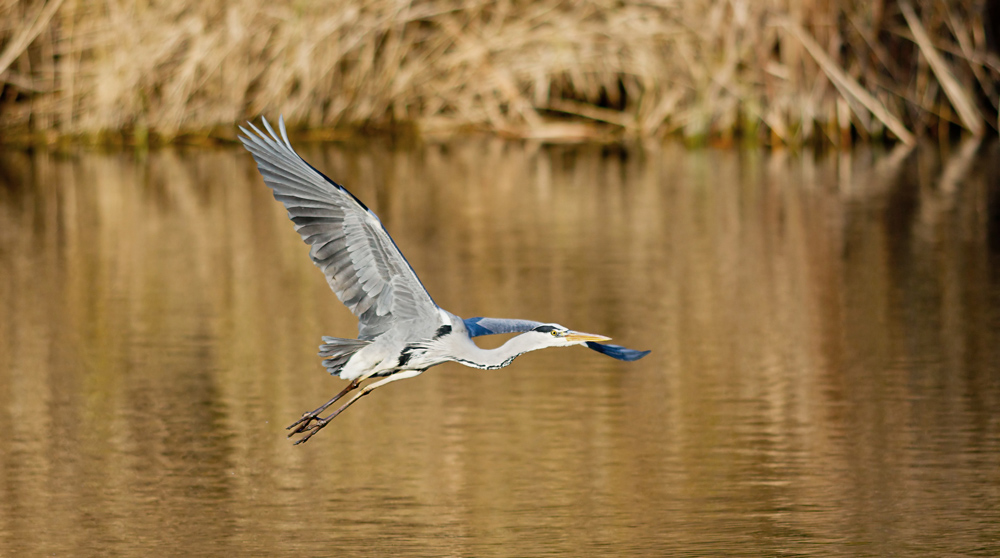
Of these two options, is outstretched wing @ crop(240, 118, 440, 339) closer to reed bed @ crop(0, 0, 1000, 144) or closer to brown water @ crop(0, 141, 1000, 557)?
brown water @ crop(0, 141, 1000, 557)

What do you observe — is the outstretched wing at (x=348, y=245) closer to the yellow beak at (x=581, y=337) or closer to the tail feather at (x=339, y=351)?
the tail feather at (x=339, y=351)

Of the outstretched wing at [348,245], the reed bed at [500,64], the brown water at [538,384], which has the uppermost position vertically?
the reed bed at [500,64]

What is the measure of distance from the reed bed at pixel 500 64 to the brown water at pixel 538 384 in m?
2.78

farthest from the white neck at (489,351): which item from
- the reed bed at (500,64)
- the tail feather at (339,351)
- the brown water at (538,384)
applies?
the reed bed at (500,64)

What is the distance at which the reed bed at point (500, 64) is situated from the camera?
17484mm

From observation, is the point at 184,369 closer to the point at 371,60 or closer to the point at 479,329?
the point at 479,329

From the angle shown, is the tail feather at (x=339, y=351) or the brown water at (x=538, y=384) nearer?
the tail feather at (x=339, y=351)

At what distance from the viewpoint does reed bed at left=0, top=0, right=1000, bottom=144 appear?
1748 cm

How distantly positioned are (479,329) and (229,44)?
13.1m

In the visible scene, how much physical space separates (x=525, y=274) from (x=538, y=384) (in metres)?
2.99

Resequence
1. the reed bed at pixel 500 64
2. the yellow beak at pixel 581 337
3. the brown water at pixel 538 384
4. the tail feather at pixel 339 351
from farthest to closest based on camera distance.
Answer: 1. the reed bed at pixel 500 64
2. the brown water at pixel 538 384
3. the tail feather at pixel 339 351
4. the yellow beak at pixel 581 337

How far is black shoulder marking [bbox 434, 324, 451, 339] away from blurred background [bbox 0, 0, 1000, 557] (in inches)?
36.1

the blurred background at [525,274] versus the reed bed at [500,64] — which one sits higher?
the reed bed at [500,64]

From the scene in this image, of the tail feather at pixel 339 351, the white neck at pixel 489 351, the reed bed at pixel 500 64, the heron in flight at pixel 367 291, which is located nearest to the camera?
the white neck at pixel 489 351
